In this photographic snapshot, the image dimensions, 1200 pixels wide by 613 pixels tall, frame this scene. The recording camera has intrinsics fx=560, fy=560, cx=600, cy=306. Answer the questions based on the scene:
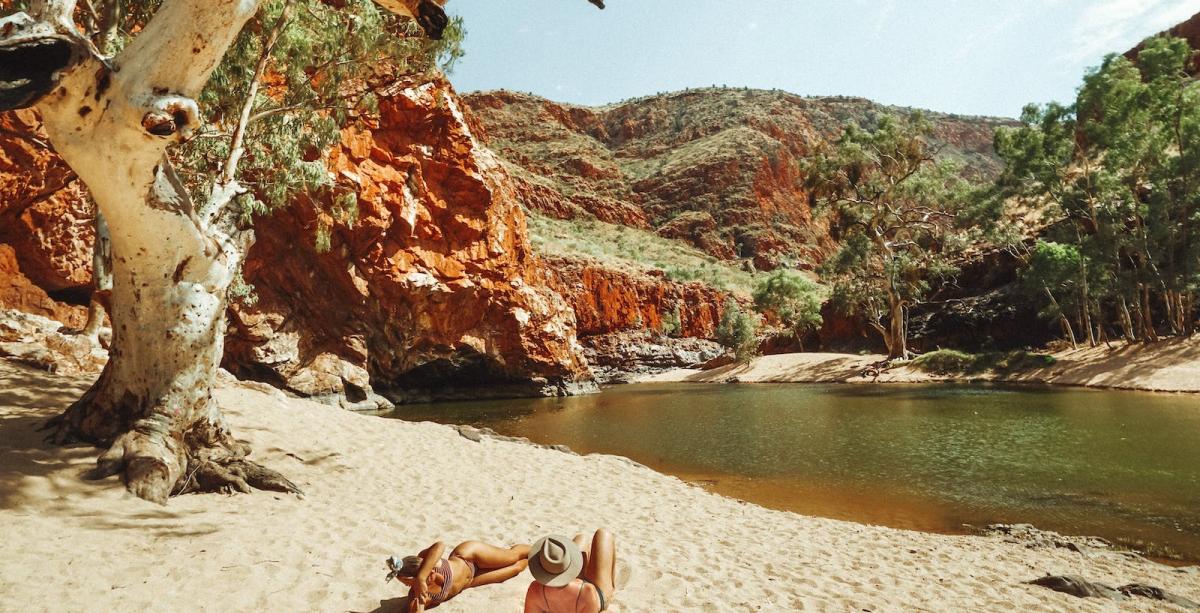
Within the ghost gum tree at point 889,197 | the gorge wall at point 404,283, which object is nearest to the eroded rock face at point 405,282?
the gorge wall at point 404,283

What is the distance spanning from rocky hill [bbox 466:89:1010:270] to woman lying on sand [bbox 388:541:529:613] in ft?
209

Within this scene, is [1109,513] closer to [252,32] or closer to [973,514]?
[973,514]

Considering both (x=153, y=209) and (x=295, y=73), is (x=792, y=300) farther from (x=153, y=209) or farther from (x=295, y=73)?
(x=153, y=209)

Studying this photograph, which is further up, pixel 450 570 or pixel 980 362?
pixel 450 570

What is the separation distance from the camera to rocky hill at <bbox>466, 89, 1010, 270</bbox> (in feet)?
244

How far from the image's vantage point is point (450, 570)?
319 cm

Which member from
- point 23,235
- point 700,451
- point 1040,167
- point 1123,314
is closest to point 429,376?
point 23,235

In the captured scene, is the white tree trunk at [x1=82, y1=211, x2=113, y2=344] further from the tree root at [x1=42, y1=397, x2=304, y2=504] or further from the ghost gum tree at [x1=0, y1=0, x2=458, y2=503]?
the tree root at [x1=42, y1=397, x2=304, y2=504]

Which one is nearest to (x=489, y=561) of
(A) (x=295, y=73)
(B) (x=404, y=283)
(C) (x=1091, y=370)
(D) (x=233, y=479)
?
(D) (x=233, y=479)

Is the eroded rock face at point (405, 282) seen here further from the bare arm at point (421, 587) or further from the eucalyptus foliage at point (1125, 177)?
the eucalyptus foliage at point (1125, 177)

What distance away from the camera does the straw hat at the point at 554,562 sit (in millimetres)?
2770

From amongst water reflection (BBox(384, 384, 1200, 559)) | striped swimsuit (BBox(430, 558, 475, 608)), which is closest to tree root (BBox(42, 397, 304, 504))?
striped swimsuit (BBox(430, 558, 475, 608))

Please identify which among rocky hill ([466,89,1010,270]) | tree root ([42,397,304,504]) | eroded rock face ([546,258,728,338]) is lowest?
tree root ([42,397,304,504])

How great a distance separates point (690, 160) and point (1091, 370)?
66.7 m
